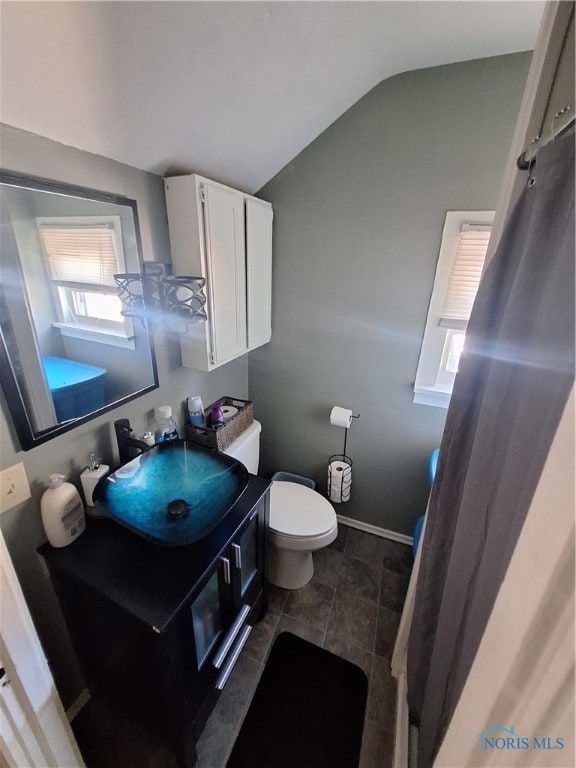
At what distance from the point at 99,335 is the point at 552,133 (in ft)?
4.26

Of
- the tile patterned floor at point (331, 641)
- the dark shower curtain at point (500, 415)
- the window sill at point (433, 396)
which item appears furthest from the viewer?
the window sill at point (433, 396)

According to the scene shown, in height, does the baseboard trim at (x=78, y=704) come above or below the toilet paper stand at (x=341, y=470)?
below

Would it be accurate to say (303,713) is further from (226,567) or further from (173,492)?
(173,492)

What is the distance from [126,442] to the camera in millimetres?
1234

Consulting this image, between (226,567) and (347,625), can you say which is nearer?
(226,567)

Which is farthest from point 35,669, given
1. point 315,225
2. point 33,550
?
point 315,225

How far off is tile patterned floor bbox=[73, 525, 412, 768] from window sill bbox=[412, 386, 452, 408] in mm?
1030

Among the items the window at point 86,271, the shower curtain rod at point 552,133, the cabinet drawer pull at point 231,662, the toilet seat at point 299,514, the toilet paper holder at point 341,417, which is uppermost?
the shower curtain rod at point 552,133

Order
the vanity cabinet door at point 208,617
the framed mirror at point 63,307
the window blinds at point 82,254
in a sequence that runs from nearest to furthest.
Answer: the framed mirror at point 63,307 → the window blinds at point 82,254 → the vanity cabinet door at point 208,617

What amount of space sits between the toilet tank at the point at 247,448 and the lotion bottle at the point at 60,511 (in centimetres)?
72

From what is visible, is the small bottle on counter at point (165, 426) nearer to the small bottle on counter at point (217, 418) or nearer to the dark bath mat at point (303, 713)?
the small bottle on counter at point (217, 418)

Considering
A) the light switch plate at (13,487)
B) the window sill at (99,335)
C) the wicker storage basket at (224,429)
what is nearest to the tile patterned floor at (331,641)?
the wicker storage basket at (224,429)

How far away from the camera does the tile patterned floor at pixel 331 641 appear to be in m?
1.20

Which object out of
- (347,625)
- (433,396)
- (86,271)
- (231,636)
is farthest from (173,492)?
(433,396)
